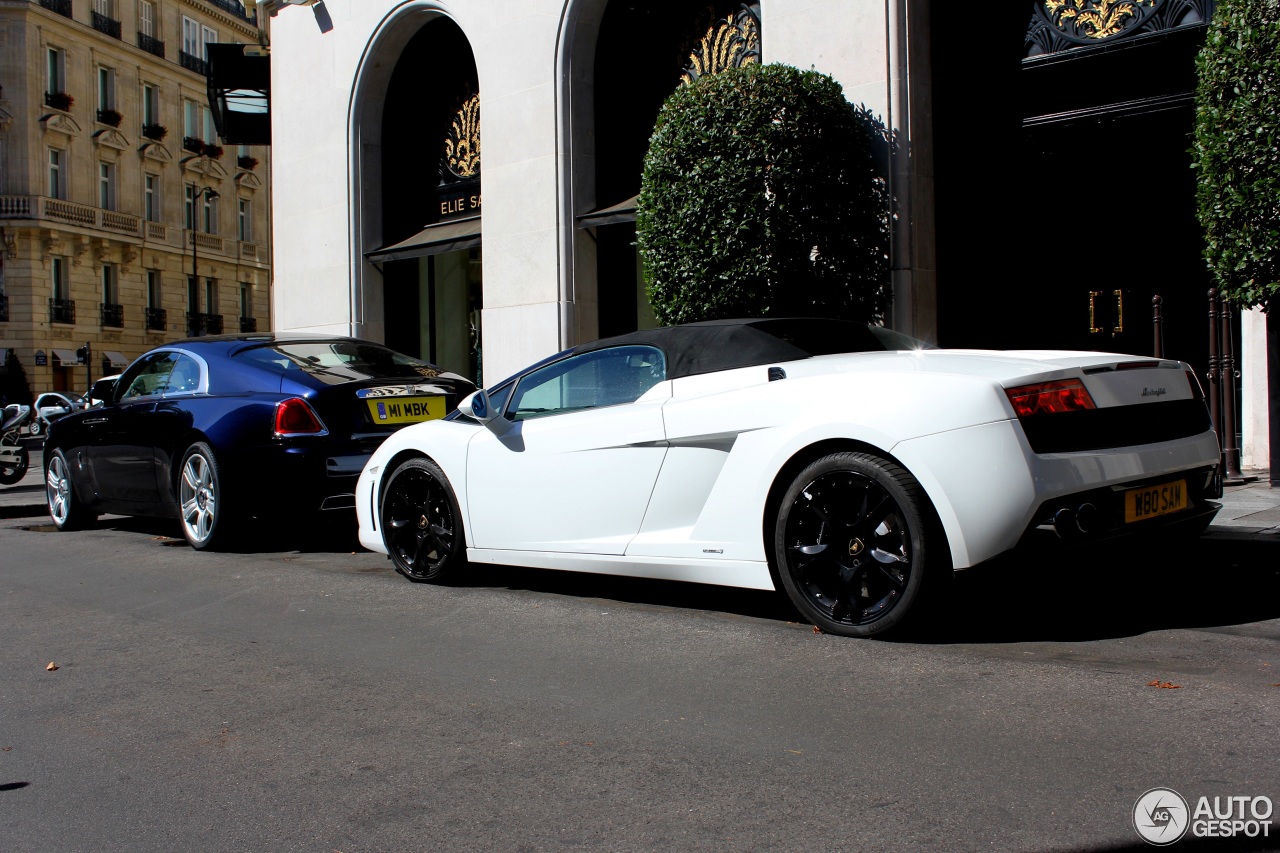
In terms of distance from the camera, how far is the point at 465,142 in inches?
628

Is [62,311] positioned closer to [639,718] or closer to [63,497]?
[63,497]

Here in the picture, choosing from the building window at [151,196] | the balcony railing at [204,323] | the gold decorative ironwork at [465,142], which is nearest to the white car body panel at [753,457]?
the gold decorative ironwork at [465,142]

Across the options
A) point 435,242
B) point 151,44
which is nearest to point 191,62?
point 151,44

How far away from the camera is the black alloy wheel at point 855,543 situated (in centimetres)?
435

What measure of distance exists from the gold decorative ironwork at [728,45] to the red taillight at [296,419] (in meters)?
6.17

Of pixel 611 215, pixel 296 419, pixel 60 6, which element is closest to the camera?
pixel 296 419

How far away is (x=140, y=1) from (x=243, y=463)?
155 ft

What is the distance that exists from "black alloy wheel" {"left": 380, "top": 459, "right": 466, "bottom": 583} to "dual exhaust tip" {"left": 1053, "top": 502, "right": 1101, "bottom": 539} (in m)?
3.16

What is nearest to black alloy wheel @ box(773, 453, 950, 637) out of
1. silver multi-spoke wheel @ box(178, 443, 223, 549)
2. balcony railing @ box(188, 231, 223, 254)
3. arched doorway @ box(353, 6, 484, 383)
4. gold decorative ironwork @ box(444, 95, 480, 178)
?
silver multi-spoke wheel @ box(178, 443, 223, 549)

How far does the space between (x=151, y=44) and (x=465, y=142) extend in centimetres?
3810

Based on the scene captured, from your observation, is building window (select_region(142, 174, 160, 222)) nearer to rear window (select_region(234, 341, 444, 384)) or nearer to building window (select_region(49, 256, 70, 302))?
building window (select_region(49, 256, 70, 302))

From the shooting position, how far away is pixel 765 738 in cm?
342

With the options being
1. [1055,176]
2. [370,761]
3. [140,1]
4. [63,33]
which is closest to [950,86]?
[1055,176]

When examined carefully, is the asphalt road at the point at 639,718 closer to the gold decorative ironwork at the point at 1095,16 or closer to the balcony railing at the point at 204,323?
the gold decorative ironwork at the point at 1095,16
